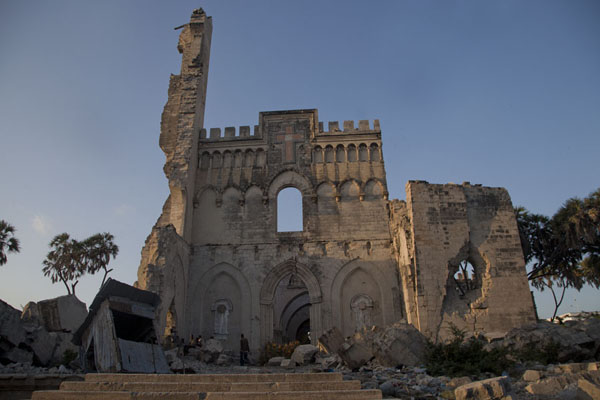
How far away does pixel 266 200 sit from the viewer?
1827 cm

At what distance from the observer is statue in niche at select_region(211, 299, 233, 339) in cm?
1689

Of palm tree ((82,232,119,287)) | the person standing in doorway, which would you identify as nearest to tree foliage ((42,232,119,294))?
palm tree ((82,232,119,287))

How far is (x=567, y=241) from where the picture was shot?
52.9 feet

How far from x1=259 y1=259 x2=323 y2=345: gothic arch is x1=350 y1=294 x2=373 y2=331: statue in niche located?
1.29 m

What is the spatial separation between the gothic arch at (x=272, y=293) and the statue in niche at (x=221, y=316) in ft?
4.32

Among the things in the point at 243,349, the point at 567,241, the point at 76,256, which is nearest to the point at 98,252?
the point at 76,256

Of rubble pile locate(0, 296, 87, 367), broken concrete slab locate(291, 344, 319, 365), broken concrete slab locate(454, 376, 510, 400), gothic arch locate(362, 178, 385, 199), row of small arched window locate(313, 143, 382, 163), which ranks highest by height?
row of small arched window locate(313, 143, 382, 163)

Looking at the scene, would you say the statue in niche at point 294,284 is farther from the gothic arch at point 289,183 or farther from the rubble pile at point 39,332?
the rubble pile at point 39,332

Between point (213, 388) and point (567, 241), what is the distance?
14.8m

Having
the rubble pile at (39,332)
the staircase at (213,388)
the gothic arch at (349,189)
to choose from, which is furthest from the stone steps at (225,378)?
the gothic arch at (349,189)

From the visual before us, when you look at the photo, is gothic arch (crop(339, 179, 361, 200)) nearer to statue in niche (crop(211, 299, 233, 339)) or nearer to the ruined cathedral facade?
the ruined cathedral facade

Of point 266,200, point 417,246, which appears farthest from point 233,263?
point 417,246

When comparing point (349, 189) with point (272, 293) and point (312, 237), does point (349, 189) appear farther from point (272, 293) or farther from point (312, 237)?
point (272, 293)

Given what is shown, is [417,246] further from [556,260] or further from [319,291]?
[556,260]
